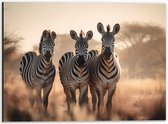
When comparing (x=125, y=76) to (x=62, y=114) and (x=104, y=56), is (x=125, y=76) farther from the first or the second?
(x=62, y=114)

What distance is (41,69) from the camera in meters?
3.37

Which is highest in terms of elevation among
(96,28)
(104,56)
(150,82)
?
(96,28)

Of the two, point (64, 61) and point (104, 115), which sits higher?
point (64, 61)

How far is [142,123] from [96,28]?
2.72 feet

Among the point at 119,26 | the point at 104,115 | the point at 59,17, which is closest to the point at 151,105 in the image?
the point at 104,115

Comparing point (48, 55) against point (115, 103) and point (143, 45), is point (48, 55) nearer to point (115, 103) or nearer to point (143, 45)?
point (115, 103)

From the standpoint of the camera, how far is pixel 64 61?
336 centimetres

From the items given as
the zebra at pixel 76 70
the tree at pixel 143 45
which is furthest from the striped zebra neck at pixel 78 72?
the tree at pixel 143 45

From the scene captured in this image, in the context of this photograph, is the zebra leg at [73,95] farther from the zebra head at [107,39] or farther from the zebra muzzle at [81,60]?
the zebra head at [107,39]

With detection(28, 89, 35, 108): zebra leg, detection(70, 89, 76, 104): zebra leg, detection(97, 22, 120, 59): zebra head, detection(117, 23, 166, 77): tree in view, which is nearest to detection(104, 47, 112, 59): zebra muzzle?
detection(97, 22, 120, 59): zebra head

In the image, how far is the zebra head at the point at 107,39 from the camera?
3.37 meters

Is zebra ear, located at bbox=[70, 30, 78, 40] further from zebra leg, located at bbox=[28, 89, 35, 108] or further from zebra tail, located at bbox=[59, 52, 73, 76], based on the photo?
zebra leg, located at bbox=[28, 89, 35, 108]

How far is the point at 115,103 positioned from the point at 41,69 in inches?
25.0

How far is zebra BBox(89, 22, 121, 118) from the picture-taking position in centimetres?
338
